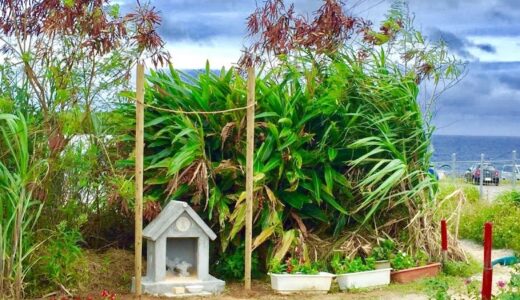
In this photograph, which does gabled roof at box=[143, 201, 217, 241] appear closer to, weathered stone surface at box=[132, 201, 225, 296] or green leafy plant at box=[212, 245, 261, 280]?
weathered stone surface at box=[132, 201, 225, 296]

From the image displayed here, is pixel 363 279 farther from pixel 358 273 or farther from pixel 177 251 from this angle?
pixel 177 251

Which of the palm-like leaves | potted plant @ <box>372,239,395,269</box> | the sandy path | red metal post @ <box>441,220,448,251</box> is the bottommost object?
the sandy path

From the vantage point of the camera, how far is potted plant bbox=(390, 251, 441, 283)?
7.99 meters

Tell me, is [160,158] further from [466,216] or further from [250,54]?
[466,216]

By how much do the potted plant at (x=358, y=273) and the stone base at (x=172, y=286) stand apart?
1.15 meters

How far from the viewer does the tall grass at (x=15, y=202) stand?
6.25 metres

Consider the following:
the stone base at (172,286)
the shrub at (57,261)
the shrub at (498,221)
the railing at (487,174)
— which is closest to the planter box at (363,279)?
the stone base at (172,286)

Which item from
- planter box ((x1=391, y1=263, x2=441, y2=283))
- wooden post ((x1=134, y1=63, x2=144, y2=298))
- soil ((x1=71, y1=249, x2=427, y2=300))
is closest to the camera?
wooden post ((x1=134, y1=63, x2=144, y2=298))

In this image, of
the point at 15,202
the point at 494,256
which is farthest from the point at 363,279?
the point at 15,202

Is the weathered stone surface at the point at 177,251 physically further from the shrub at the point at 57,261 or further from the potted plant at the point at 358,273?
the potted plant at the point at 358,273

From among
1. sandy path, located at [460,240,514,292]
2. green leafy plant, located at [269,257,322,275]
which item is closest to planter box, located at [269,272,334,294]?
green leafy plant, located at [269,257,322,275]

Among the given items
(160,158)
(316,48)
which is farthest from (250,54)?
(160,158)

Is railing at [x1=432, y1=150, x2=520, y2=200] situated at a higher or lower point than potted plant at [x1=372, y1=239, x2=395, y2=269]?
higher

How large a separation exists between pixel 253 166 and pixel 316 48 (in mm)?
1909
